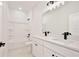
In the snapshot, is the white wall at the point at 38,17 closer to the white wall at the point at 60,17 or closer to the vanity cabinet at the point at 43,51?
the white wall at the point at 60,17

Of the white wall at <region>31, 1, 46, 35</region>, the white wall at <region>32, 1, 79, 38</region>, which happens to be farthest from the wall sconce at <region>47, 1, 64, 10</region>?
the white wall at <region>31, 1, 46, 35</region>

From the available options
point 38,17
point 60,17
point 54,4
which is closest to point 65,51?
point 60,17

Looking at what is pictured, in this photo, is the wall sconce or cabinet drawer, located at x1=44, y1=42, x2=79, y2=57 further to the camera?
the wall sconce

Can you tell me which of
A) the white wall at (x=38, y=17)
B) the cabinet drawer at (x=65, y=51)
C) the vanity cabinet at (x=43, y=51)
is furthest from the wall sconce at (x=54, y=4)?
the cabinet drawer at (x=65, y=51)

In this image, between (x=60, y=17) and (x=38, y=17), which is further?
(x=38, y=17)

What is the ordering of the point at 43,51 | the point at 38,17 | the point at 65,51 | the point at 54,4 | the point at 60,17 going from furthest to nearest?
the point at 38,17 < the point at 54,4 < the point at 60,17 < the point at 43,51 < the point at 65,51

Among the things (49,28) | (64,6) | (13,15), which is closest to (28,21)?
(13,15)

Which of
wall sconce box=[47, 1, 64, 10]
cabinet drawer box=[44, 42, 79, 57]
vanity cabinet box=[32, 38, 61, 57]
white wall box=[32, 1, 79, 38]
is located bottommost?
vanity cabinet box=[32, 38, 61, 57]

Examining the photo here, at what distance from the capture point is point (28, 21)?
4.14 metres

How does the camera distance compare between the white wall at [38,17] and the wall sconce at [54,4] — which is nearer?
the wall sconce at [54,4]

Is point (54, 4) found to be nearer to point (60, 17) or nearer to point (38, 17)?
point (60, 17)

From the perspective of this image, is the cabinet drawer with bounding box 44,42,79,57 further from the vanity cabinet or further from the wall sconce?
the wall sconce

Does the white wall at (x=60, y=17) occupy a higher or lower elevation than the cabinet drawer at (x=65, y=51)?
higher

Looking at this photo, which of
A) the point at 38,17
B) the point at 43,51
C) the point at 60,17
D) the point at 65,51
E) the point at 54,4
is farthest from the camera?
the point at 38,17
